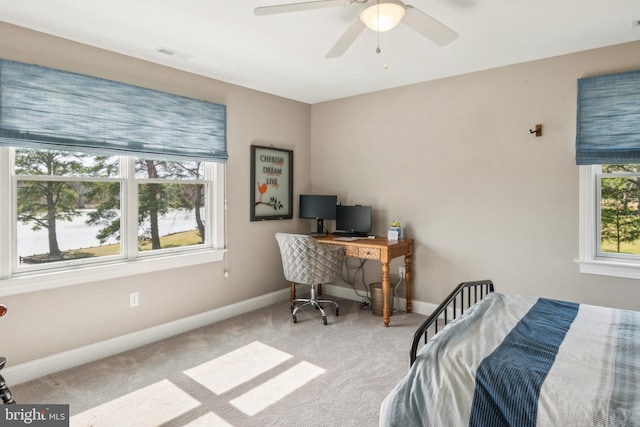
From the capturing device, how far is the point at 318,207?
4617 millimetres

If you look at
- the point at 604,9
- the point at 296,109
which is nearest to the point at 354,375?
the point at 604,9

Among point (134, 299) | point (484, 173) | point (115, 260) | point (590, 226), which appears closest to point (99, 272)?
point (115, 260)

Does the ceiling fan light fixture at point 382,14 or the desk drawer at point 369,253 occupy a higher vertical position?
the ceiling fan light fixture at point 382,14

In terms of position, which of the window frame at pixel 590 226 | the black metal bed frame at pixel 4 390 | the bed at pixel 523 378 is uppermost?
the window frame at pixel 590 226

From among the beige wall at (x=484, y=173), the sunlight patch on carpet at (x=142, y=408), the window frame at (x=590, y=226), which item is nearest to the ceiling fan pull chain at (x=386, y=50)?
the beige wall at (x=484, y=173)

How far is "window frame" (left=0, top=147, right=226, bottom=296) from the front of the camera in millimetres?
2592

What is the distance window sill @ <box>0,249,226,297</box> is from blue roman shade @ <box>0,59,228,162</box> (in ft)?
2.96

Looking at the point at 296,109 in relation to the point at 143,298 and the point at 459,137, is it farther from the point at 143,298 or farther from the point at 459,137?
the point at 143,298

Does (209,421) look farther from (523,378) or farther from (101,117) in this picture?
(101,117)

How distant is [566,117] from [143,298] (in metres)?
3.92

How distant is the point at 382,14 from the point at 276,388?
2356mm

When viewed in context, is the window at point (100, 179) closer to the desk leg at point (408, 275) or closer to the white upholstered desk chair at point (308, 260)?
the white upholstered desk chair at point (308, 260)

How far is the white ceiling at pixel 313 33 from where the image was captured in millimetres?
2398

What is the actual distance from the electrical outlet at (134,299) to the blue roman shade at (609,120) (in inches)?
151
